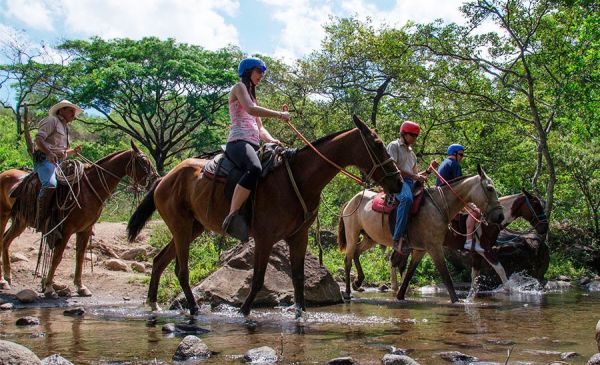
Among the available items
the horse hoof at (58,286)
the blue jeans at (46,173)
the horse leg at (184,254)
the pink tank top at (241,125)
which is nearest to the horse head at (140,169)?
the blue jeans at (46,173)

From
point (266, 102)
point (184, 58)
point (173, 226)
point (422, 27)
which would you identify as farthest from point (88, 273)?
point (184, 58)

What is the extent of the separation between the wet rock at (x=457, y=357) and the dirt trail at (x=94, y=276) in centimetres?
670

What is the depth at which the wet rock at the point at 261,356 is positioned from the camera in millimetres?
5410

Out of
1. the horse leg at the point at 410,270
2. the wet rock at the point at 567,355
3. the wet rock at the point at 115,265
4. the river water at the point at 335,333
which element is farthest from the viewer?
the wet rock at the point at 115,265

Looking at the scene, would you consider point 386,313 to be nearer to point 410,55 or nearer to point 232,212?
point 232,212

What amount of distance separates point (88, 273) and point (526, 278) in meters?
9.63

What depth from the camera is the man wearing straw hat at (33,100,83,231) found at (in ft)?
35.3

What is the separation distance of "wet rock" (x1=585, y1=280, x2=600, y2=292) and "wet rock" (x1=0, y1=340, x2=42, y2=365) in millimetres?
13258

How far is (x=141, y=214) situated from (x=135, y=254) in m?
6.53

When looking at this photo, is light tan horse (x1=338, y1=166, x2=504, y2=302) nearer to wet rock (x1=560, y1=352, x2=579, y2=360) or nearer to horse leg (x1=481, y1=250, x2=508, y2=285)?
horse leg (x1=481, y1=250, x2=508, y2=285)

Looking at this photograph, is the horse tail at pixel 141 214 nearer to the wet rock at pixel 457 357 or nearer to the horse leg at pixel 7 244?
the horse leg at pixel 7 244

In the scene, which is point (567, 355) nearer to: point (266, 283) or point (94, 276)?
point (266, 283)

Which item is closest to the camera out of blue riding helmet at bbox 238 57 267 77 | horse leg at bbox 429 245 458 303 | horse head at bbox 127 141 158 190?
blue riding helmet at bbox 238 57 267 77

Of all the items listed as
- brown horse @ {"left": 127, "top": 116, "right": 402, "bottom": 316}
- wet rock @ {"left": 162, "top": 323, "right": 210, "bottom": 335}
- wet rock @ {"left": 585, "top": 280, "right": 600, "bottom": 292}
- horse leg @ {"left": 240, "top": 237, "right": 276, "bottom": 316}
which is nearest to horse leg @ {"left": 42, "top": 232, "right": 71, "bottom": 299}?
brown horse @ {"left": 127, "top": 116, "right": 402, "bottom": 316}
